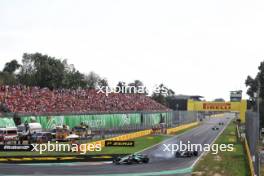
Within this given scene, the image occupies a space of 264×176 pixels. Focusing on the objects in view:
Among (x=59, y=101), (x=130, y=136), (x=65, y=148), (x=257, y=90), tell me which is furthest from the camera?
(x=59, y=101)

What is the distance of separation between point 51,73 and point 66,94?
165 feet

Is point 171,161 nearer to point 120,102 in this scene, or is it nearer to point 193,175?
point 193,175

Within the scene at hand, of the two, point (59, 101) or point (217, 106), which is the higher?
point (59, 101)

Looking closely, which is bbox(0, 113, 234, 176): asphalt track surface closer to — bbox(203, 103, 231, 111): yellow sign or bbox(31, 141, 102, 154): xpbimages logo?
bbox(31, 141, 102, 154): xpbimages logo

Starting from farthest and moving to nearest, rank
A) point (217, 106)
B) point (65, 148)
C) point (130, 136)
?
1. point (217, 106)
2. point (130, 136)
3. point (65, 148)

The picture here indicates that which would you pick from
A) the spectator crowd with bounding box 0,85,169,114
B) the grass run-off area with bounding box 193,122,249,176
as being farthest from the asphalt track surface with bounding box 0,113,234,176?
the spectator crowd with bounding box 0,85,169,114

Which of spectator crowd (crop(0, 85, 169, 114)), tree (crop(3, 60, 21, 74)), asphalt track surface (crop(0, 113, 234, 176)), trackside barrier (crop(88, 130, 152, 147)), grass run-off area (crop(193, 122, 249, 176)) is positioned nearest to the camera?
asphalt track surface (crop(0, 113, 234, 176))

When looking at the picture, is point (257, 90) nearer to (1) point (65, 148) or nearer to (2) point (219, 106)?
(1) point (65, 148)

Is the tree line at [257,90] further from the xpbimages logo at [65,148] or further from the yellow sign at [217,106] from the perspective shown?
the xpbimages logo at [65,148]

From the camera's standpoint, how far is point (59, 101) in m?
75.5

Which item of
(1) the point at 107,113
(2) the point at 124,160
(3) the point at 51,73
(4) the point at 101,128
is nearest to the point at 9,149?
(2) the point at 124,160

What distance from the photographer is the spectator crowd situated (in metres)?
65.0

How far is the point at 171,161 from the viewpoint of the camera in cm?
4375

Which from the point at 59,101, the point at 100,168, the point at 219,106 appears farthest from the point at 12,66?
the point at 100,168
